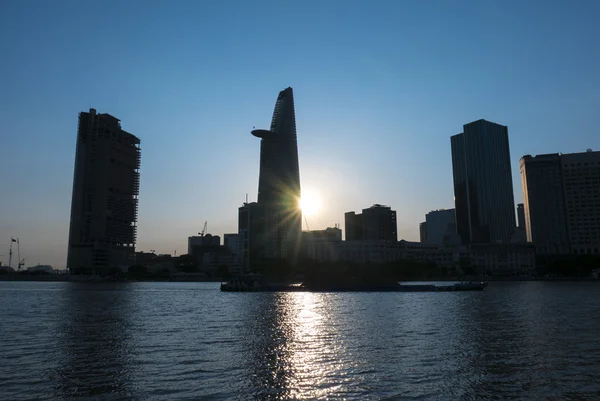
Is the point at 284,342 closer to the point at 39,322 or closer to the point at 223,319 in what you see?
the point at 223,319

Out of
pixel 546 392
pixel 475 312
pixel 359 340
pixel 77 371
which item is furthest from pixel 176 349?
pixel 475 312

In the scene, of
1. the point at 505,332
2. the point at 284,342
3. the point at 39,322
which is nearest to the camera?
the point at 284,342

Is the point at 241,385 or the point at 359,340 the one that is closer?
the point at 241,385

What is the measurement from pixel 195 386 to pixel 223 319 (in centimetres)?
5136

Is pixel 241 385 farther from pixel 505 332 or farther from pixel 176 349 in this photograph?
pixel 505 332

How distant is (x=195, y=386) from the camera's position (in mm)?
34875

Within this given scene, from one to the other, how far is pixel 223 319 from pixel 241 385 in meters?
51.3

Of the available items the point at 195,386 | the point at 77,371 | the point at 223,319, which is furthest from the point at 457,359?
the point at 223,319

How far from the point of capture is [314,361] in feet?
145

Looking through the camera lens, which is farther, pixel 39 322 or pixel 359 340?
pixel 39 322

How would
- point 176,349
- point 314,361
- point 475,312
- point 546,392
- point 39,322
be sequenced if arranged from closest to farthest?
point 546,392
point 314,361
point 176,349
point 39,322
point 475,312

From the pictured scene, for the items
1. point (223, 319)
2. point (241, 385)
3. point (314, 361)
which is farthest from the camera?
point (223, 319)

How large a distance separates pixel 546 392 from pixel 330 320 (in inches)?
1980

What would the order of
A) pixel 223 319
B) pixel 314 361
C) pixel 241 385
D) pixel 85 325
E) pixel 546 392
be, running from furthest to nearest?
pixel 223 319 < pixel 85 325 < pixel 314 361 < pixel 241 385 < pixel 546 392
